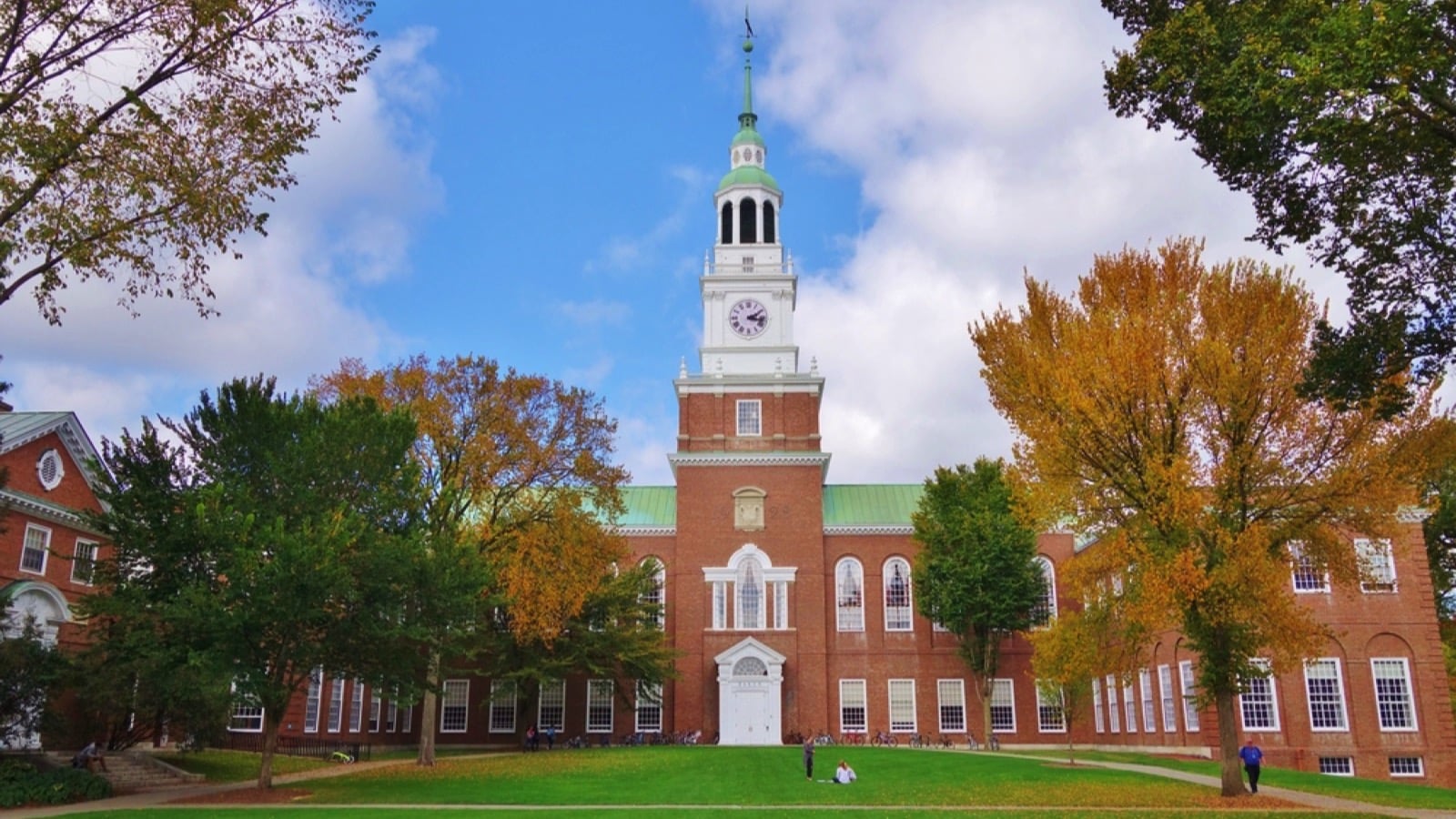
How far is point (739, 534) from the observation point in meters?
48.8

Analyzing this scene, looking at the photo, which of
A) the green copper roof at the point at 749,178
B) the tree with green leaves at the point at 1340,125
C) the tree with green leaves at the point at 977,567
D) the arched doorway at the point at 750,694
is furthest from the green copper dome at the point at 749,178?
the tree with green leaves at the point at 1340,125

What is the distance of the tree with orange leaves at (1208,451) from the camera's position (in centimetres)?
2091

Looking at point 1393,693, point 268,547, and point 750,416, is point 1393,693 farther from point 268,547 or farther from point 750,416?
point 268,547

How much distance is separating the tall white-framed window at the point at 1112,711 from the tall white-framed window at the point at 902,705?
8337mm

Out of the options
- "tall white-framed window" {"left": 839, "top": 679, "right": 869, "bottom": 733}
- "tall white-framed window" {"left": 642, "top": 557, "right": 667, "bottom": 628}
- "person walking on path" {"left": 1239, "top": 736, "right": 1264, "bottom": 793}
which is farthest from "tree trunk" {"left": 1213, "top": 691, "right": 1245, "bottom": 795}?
"tall white-framed window" {"left": 839, "top": 679, "right": 869, "bottom": 733}

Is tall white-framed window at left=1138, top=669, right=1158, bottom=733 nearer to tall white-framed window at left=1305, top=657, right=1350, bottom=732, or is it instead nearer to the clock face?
tall white-framed window at left=1305, top=657, right=1350, bottom=732

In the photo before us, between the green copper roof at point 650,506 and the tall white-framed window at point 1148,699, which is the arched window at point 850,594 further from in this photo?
the tall white-framed window at point 1148,699

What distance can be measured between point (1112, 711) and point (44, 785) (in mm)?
38890

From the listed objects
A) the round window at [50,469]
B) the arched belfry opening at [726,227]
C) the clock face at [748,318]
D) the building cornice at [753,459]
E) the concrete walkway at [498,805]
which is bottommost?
the concrete walkway at [498,805]

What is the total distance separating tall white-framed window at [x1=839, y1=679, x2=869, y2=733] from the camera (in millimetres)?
48000

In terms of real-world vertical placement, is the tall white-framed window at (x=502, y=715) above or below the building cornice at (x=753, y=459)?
below

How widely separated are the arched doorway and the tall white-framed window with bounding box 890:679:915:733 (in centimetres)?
544

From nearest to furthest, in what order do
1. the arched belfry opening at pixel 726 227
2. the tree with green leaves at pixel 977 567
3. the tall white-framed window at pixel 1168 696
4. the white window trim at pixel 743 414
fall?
the tall white-framed window at pixel 1168 696
the tree with green leaves at pixel 977 567
the white window trim at pixel 743 414
the arched belfry opening at pixel 726 227

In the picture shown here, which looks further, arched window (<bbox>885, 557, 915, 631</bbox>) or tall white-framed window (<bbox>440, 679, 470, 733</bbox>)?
arched window (<bbox>885, 557, 915, 631</bbox>)
